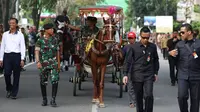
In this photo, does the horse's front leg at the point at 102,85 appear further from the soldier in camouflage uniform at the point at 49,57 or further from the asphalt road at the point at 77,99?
the soldier in camouflage uniform at the point at 49,57

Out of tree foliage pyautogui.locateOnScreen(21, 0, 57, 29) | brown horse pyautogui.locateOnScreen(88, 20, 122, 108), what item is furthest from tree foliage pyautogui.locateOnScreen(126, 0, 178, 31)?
brown horse pyautogui.locateOnScreen(88, 20, 122, 108)

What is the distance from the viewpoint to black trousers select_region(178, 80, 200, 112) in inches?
395

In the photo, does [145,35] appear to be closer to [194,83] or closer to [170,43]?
[194,83]

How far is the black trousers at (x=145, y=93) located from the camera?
10.1 metres

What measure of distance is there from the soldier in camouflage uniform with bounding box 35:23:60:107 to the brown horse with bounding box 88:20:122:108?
3.40 feet

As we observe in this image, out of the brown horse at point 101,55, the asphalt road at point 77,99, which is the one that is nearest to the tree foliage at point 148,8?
the asphalt road at point 77,99

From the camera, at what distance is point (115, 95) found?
51.5ft

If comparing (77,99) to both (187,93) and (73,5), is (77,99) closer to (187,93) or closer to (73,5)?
(187,93)

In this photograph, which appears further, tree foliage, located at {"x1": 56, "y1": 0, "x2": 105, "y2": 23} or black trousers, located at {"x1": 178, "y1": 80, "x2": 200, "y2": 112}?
tree foliage, located at {"x1": 56, "y1": 0, "x2": 105, "y2": 23}

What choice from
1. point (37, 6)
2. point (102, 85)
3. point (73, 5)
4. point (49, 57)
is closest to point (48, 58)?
point (49, 57)

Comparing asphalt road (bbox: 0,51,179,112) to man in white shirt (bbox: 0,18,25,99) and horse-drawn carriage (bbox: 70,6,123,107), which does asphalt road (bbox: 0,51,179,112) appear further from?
man in white shirt (bbox: 0,18,25,99)

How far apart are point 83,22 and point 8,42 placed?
4.08m

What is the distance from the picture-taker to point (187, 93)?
10062mm

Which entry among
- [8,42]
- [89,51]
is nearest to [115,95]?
[89,51]
